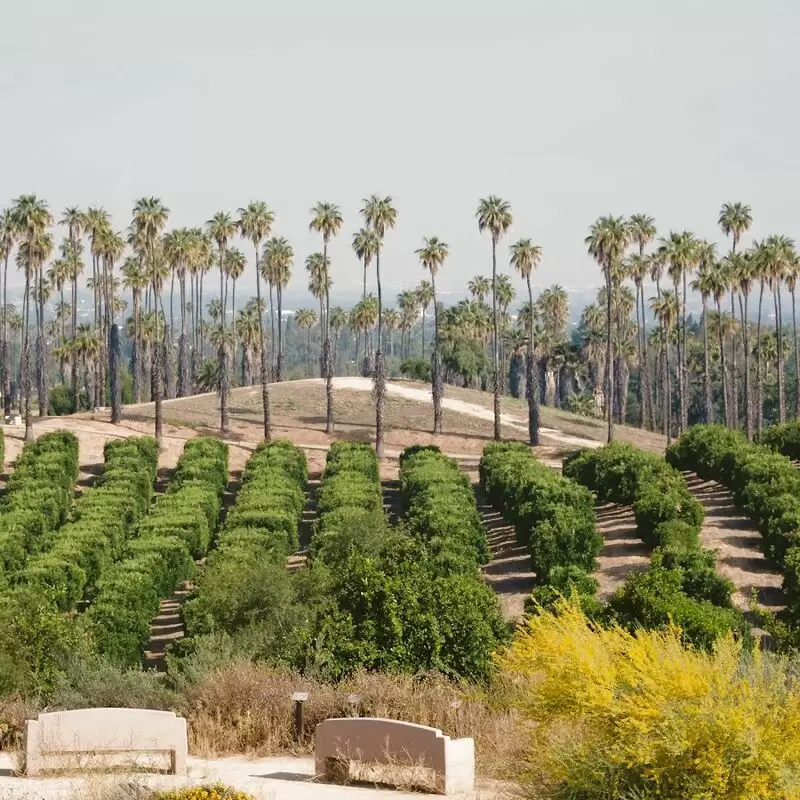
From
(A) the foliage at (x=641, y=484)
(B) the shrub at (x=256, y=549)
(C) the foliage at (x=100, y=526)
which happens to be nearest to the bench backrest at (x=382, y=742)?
(B) the shrub at (x=256, y=549)

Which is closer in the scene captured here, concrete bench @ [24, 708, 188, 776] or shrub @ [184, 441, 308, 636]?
concrete bench @ [24, 708, 188, 776]

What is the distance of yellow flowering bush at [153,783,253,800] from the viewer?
1762cm

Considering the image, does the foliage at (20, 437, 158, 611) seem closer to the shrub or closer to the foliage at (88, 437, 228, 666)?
the foliage at (88, 437, 228, 666)

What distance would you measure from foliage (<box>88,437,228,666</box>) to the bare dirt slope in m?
20.6

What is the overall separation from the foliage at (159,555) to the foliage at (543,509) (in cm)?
1441

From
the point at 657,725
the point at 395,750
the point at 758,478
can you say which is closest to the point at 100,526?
the point at 758,478

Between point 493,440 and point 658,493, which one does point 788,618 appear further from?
point 493,440

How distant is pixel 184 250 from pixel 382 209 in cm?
2092

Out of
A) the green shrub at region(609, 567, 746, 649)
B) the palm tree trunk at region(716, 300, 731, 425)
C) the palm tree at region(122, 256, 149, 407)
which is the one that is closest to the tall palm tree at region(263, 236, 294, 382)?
the palm tree at region(122, 256, 149, 407)

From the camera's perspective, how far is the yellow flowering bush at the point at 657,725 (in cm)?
1675

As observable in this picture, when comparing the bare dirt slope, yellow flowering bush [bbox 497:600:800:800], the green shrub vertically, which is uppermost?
yellow flowering bush [bbox 497:600:800:800]

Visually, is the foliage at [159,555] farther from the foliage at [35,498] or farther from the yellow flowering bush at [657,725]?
the yellow flowering bush at [657,725]

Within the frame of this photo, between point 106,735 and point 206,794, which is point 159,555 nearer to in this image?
point 106,735

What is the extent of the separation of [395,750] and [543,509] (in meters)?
38.0
